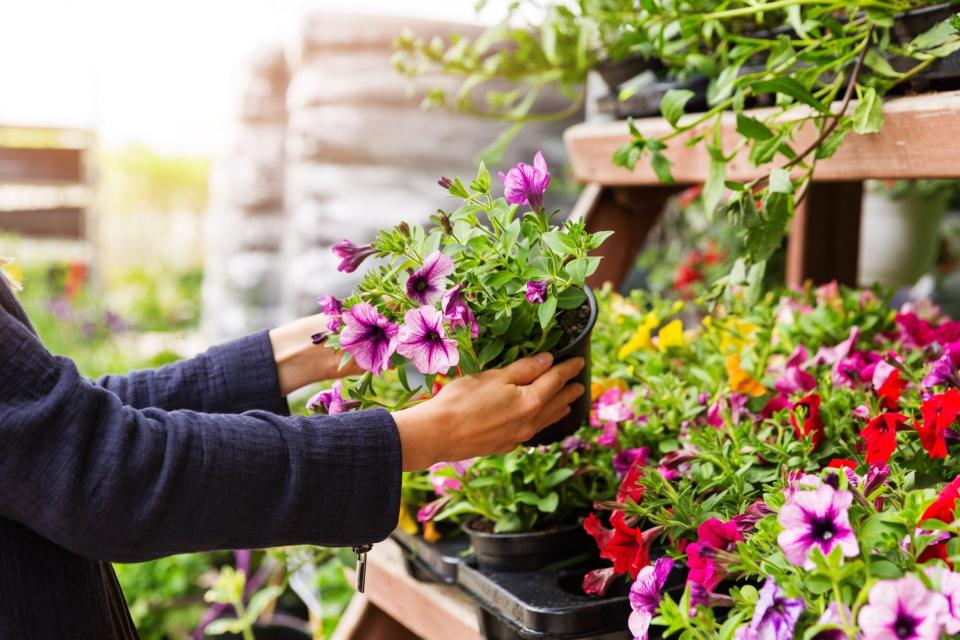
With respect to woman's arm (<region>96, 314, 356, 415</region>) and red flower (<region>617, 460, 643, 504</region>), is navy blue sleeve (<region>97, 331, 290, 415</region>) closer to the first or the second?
woman's arm (<region>96, 314, 356, 415</region>)

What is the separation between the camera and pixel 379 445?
0.66m

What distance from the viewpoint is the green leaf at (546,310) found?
0.66 m

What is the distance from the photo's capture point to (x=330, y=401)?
2.46ft

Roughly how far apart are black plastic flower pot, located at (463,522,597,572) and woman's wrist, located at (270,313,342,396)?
0.75ft

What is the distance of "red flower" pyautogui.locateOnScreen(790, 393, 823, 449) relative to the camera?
0.74 metres

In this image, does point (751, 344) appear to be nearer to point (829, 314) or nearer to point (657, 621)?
point (829, 314)

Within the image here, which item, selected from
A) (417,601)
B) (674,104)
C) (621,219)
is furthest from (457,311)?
(621,219)

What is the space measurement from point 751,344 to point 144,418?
632mm

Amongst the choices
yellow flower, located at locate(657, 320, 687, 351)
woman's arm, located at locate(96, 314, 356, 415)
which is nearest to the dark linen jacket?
woman's arm, located at locate(96, 314, 356, 415)

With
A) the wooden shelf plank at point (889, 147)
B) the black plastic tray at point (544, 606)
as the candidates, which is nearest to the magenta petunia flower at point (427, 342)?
the black plastic tray at point (544, 606)

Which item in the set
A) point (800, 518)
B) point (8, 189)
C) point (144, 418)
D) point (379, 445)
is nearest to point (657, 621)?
point (800, 518)

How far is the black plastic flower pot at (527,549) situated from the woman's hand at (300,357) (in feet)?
0.74

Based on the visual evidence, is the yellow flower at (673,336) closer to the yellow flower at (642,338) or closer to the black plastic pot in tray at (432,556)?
the yellow flower at (642,338)

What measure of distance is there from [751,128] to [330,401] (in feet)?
1.41
